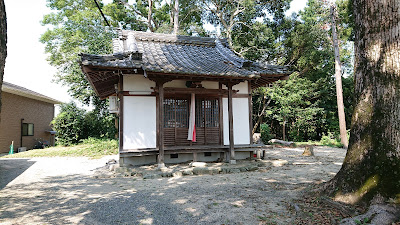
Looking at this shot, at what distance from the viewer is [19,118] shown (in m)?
17.3

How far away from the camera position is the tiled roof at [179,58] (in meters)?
7.60

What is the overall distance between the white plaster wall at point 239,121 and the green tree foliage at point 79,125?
12.5 metres

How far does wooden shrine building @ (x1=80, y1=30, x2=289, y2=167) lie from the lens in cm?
800

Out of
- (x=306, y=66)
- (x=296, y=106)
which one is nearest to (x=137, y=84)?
(x=296, y=106)

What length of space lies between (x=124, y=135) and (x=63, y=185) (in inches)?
95.2

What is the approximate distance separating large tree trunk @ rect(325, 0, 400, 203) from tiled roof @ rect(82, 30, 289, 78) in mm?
4473

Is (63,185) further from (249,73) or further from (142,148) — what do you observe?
(249,73)

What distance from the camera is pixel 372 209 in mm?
3324

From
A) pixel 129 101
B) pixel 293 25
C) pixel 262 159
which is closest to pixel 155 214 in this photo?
pixel 129 101

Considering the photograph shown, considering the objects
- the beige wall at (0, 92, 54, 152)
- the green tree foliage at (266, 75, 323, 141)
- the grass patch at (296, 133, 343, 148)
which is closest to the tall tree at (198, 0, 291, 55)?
the green tree foliage at (266, 75, 323, 141)

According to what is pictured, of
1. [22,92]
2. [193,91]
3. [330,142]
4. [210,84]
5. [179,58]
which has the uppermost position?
[179,58]

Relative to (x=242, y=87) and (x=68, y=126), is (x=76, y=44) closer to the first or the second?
(x=68, y=126)

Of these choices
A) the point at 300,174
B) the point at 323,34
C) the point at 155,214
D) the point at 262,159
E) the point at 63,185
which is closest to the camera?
the point at 155,214

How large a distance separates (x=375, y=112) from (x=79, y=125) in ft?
59.0
